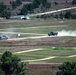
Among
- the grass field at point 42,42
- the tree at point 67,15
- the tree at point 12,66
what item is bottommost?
the tree at point 67,15

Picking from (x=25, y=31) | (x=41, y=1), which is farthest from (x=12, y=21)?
(x=41, y=1)

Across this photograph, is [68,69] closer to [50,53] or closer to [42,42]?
[50,53]

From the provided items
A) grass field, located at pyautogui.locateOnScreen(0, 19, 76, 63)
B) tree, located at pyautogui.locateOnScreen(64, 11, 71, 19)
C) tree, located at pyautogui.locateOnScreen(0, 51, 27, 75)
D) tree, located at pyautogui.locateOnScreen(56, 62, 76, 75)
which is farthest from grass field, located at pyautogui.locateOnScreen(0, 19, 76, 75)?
tree, located at pyautogui.locateOnScreen(64, 11, 71, 19)

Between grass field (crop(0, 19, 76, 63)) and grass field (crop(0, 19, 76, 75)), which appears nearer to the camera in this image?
grass field (crop(0, 19, 76, 75))

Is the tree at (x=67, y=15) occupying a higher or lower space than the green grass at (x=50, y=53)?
lower

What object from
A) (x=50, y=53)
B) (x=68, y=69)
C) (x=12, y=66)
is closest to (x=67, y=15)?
(x=50, y=53)

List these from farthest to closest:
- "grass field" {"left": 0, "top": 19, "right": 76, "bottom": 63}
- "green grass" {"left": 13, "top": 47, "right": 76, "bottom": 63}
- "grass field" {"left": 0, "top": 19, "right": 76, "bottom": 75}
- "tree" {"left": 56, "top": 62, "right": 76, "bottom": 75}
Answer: "grass field" {"left": 0, "top": 19, "right": 76, "bottom": 63} < "green grass" {"left": 13, "top": 47, "right": 76, "bottom": 63} < "grass field" {"left": 0, "top": 19, "right": 76, "bottom": 75} < "tree" {"left": 56, "top": 62, "right": 76, "bottom": 75}

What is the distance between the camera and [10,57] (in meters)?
61.7

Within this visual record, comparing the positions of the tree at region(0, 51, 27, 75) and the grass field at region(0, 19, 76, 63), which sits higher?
the tree at region(0, 51, 27, 75)

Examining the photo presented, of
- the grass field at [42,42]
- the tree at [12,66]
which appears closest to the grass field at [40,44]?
the grass field at [42,42]

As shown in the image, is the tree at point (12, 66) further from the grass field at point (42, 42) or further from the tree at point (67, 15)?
the tree at point (67, 15)

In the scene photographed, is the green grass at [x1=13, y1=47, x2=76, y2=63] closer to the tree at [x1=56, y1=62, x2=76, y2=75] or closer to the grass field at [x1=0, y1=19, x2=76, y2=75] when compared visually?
the grass field at [x1=0, y1=19, x2=76, y2=75]

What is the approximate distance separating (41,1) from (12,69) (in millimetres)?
114781

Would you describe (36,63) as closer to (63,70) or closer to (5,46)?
(63,70)
